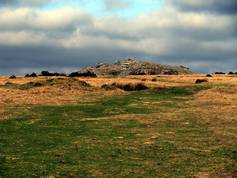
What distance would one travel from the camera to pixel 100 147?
25.8m

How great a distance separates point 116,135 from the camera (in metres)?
29.8

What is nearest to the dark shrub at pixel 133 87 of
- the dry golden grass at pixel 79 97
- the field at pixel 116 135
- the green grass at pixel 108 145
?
the dry golden grass at pixel 79 97

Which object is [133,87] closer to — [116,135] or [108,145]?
[116,135]

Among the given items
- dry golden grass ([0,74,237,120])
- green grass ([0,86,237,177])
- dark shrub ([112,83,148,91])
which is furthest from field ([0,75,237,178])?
dark shrub ([112,83,148,91])

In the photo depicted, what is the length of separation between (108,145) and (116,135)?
344 cm

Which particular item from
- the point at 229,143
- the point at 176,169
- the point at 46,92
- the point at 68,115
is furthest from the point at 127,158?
the point at 46,92

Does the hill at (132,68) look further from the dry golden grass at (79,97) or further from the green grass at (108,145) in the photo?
the green grass at (108,145)

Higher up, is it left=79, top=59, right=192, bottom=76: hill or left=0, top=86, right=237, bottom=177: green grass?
left=79, top=59, right=192, bottom=76: hill

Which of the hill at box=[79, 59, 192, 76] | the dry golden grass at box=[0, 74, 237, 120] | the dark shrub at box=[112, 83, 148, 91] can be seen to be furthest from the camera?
the hill at box=[79, 59, 192, 76]

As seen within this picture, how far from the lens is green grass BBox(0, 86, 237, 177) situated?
21.2 m

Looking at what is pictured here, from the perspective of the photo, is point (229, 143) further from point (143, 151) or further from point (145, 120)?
point (145, 120)

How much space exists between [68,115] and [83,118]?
1817 millimetres

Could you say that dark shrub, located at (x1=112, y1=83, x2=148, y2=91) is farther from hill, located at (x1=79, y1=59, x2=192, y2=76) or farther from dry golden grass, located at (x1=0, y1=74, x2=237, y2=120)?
hill, located at (x1=79, y1=59, x2=192, y2=76)

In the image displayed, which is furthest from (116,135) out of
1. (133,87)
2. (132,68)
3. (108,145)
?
(132,68)
